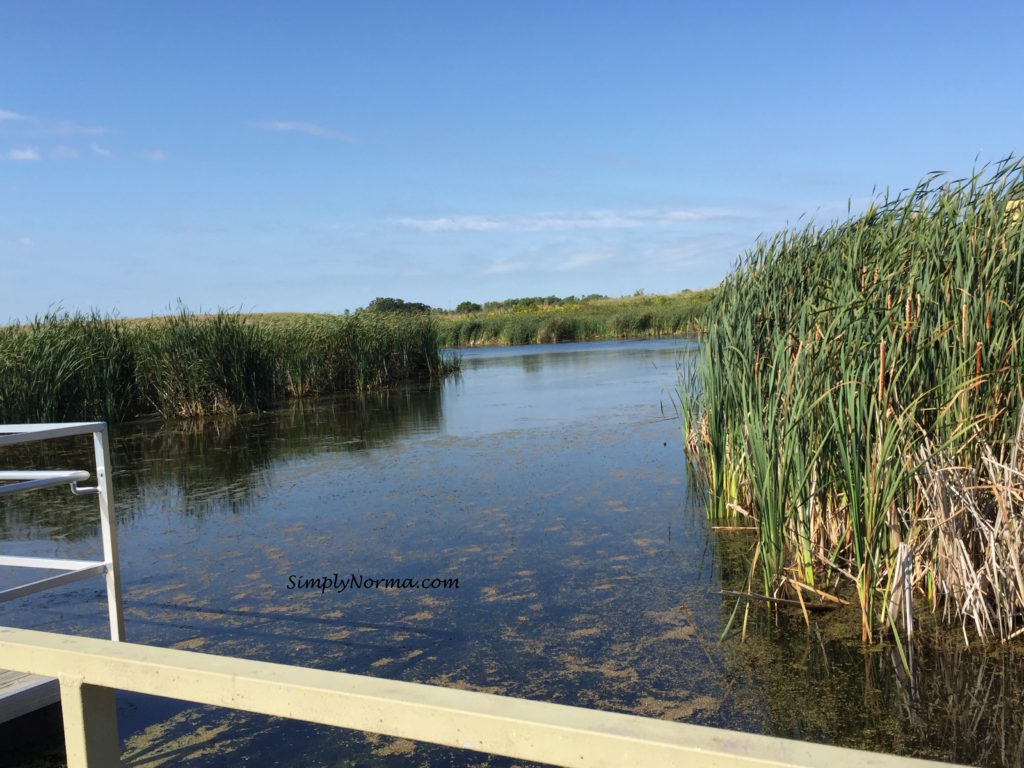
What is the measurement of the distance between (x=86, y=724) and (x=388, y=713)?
62cm

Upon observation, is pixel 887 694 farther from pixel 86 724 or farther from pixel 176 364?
pixel 176 364

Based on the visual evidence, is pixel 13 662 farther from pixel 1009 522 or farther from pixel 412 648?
pixel 1009 522

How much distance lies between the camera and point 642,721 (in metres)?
1.02

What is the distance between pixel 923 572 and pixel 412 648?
2.21 meters

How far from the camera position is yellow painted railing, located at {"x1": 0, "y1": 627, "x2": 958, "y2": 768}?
95cm

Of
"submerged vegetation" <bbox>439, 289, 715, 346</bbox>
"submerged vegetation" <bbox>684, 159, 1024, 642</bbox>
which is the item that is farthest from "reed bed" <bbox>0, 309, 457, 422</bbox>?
"submerged vegetation" <bbox>439, 289, 715, 346</bbox>

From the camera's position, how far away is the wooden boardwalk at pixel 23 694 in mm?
2719

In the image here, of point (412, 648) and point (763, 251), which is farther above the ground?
→ point (763, 251)

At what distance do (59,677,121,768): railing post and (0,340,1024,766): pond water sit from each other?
1.44 metres

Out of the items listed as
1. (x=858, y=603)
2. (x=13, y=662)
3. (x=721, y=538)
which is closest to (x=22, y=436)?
(x=13, y=662)

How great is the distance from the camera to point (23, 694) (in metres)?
2.76

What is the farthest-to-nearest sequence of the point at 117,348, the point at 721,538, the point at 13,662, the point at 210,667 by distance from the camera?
the point at 117,348
the point at 721,538
the point at 13,662
the point at 210,667

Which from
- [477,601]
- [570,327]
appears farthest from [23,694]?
[570,327]

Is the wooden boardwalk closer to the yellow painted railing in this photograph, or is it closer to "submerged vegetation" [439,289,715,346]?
the yellow painted railing
